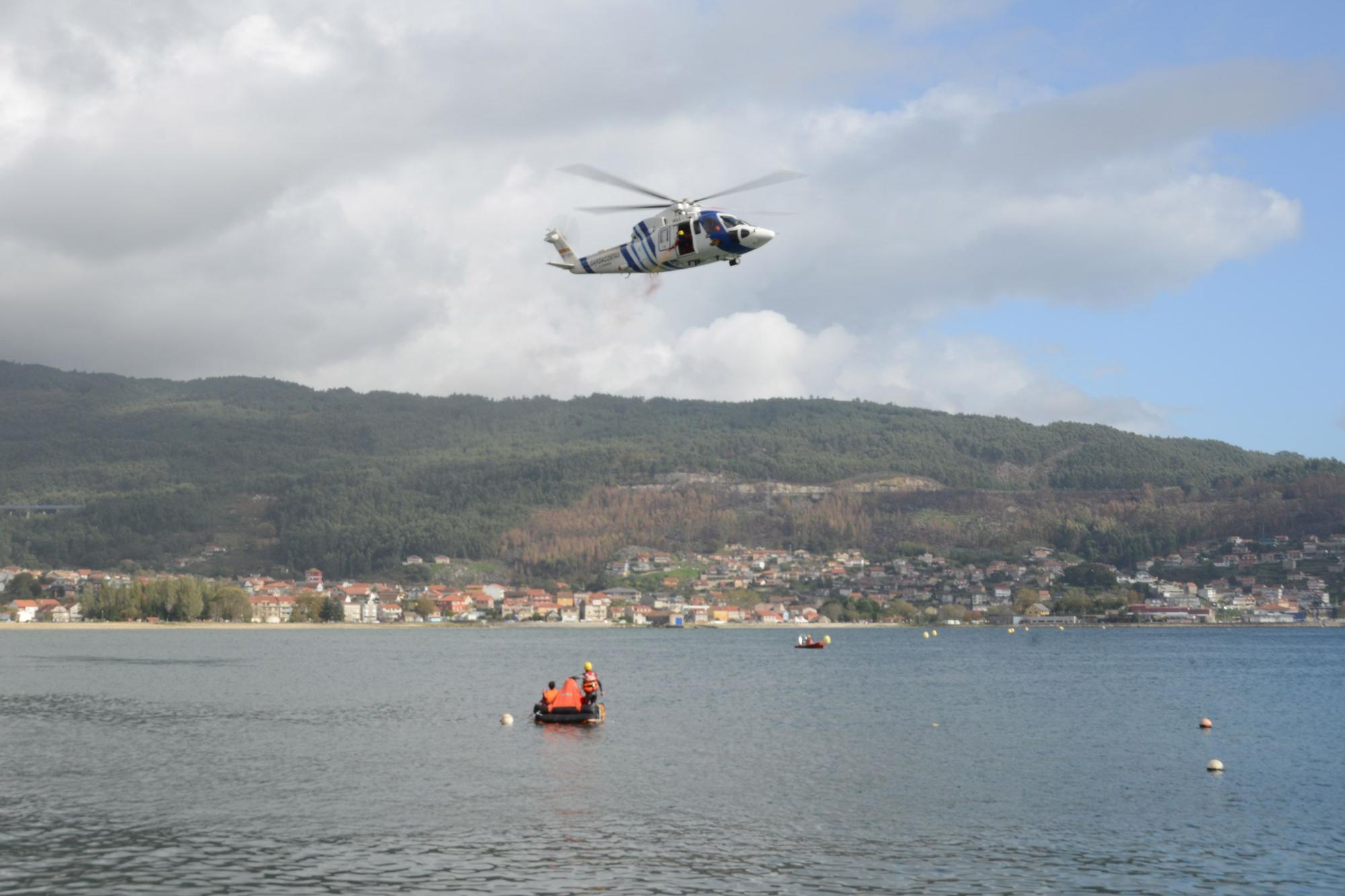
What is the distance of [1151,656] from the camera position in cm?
14888

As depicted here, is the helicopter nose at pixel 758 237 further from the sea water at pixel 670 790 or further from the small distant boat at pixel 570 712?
the small distant boat at pixel 570 712

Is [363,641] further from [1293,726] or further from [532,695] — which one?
[1293,726]

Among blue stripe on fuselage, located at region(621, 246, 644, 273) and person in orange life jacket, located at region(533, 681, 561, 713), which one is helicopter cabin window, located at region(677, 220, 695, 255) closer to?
blue stripe on fuselage, located at region(621, 246, 644, 273)

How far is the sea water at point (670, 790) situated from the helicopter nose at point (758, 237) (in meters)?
19.1

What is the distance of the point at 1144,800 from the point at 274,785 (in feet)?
95.3

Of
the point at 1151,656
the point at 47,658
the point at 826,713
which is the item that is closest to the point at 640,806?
the point at 826,713

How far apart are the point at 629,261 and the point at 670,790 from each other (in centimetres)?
2028

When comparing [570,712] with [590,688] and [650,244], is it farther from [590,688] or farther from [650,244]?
[650,244]

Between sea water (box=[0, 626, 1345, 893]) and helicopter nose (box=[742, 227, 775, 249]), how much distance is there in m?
19.1

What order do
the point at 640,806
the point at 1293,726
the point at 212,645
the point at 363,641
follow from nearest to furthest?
the point at 640,806
the point at 1293,726
the point at 212,645
the point at 363,641

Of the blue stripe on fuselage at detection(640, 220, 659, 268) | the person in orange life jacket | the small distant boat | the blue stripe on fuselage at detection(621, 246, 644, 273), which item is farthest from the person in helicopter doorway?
the blue stripe on fuselage at detection(640, 220, 659, 268)

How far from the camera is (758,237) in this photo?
46.7m

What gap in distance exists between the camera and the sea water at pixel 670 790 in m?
32.1

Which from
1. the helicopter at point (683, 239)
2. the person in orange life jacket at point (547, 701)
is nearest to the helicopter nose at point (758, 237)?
the helicopter at point (683, 239)
